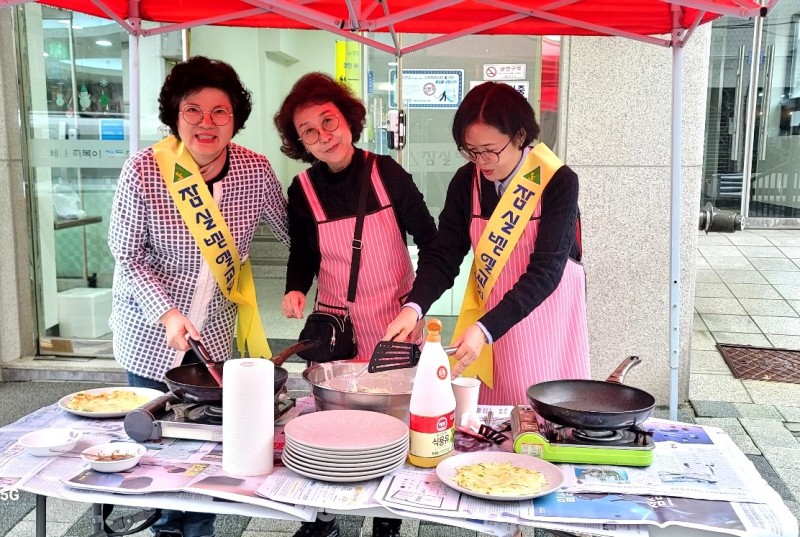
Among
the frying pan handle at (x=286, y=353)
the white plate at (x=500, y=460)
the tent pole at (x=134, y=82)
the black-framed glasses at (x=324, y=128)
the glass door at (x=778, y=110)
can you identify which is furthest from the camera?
the glass door at (x=778, y=110)

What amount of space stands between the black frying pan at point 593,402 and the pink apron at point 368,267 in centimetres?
99

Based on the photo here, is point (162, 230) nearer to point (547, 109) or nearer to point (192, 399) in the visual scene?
point (192, 399)

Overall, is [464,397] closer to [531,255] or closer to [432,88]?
[531,255]

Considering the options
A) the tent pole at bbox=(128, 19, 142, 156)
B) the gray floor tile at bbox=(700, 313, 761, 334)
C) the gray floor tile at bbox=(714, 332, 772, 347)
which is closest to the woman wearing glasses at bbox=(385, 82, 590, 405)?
the tent pole at bbox=(128, 19, 142, 156)

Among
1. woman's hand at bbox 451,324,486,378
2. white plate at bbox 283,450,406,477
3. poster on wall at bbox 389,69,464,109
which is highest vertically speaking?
poster on wall at bbox 389,69,464,109

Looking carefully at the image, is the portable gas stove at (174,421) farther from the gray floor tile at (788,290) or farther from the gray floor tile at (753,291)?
the gray floor tile at (788,290)

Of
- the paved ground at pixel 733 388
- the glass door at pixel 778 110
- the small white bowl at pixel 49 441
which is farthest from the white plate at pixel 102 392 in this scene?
the glass door at pixel 778 110

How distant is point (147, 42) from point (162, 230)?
11.1ft

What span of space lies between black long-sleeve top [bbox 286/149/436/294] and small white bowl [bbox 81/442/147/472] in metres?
1.12

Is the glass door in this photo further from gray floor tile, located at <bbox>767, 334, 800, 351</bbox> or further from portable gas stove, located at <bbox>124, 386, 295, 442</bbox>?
portable gas stove, located at <bbox>124, 386, 295, 442</bbox>

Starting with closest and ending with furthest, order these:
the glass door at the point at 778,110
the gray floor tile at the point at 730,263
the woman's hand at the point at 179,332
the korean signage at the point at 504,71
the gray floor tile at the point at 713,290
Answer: the woman's hand at the point at 179,332, the korean signage at the point at 504,71, the gray floor tile at the point at 713,290, the glass door at the point at 778,110, the gray floor tile at the point at 730,263

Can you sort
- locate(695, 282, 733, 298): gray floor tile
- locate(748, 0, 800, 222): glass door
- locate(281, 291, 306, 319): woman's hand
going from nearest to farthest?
locate(281, 291, 306, 319): woman's hand → locate(695, 282, 733, 298): gray floor tile → locate(748, 0, 800, 222): glass door

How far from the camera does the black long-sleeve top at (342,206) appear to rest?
9.13 ft

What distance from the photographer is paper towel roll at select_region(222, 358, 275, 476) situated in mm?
1669
